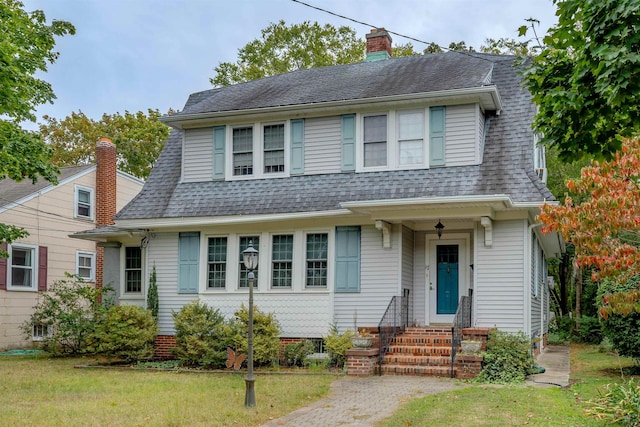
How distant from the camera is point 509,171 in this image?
14.6 m

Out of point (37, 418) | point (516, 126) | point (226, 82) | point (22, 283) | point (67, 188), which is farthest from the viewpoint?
point (226, 82)

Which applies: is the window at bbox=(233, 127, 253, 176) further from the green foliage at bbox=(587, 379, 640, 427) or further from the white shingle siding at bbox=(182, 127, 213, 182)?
the green foliage at bbox=(587, 379, 640, 427)

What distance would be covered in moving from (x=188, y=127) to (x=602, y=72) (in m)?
12.8

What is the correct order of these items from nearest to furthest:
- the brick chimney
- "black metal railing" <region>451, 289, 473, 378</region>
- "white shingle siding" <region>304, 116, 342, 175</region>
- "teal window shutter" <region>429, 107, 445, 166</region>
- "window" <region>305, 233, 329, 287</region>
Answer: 1. "black metal railing" <region>451, 289, 473, 378</region>
2. "teal window shutter" <region>429, 107, 445, 166</region>
3. "window" <region>305, 233, 329, 287</region>
4. "white shingle siding" <region>304, 116, 342, 175</region>
5. the brick chimney

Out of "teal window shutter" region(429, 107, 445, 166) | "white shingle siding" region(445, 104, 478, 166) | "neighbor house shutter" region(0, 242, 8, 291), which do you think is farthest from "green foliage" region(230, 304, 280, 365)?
"neighbor house shutter" region(0, 242, 8, 291)

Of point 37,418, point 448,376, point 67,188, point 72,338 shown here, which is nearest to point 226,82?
point 67,188

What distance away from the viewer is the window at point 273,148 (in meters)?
16.7

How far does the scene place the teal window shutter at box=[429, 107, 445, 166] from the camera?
1517 centimetres

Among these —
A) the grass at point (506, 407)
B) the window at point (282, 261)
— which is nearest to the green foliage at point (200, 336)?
the window at point (282, 261)

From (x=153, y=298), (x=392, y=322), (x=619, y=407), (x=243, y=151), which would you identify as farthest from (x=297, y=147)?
(x=619, y=407)

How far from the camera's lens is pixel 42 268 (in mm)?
21531

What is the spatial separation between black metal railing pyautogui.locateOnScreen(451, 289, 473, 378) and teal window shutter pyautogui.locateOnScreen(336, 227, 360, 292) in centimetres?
243

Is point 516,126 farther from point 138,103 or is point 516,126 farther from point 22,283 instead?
point 138,103

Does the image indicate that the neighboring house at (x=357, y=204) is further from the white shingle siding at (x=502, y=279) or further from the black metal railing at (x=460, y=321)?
the black metal railing at (x=460, y=321)
